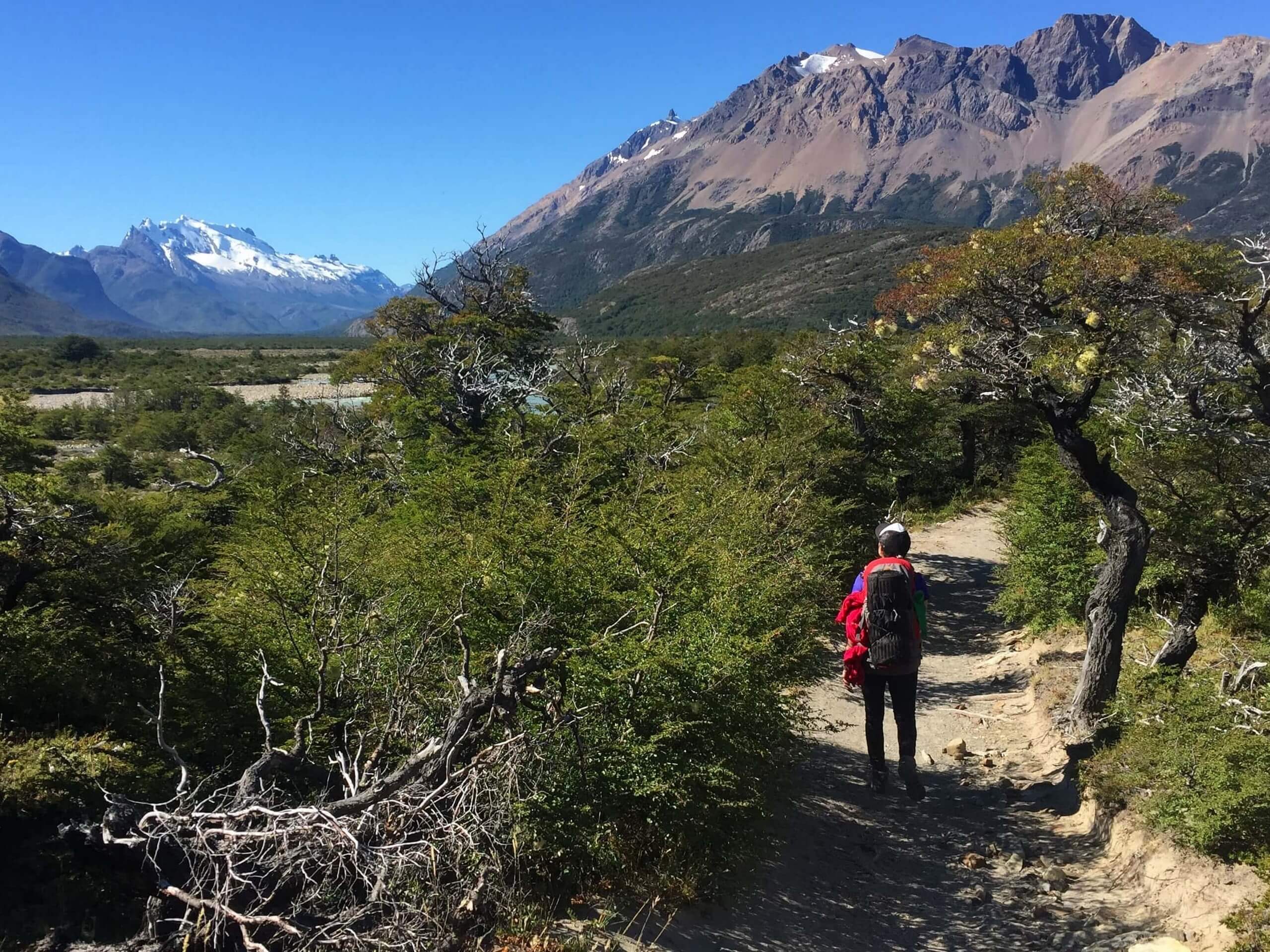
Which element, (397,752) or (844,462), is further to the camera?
(844,462)

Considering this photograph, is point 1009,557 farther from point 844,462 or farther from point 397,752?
point 397,752

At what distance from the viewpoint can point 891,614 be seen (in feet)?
17.8

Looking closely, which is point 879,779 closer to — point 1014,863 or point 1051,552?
point 1014,863

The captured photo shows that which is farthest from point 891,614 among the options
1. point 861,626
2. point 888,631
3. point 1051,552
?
point 1051,552

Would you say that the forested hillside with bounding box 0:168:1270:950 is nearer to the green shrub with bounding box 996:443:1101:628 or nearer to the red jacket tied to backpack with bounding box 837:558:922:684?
the green shrub with bounding box 996:443:1101:628

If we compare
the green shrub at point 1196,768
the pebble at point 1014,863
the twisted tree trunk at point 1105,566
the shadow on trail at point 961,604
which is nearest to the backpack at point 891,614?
the green shrub at point 1196,768

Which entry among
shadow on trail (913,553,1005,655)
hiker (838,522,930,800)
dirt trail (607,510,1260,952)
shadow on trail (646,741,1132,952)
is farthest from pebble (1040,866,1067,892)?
shadow on trail (913,553,1005,655)

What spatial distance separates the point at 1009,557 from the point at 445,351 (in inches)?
519

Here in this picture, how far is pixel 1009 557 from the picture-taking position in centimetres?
1291

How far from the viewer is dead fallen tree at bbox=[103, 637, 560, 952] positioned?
291cm

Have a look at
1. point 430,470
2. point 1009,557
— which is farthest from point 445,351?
point 1009,557

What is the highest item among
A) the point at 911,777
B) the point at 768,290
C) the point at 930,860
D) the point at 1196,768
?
the point at 768,290

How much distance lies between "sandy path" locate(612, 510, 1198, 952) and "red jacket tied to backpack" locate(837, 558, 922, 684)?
57.2 inches

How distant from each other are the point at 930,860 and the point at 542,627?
390 centimetres
